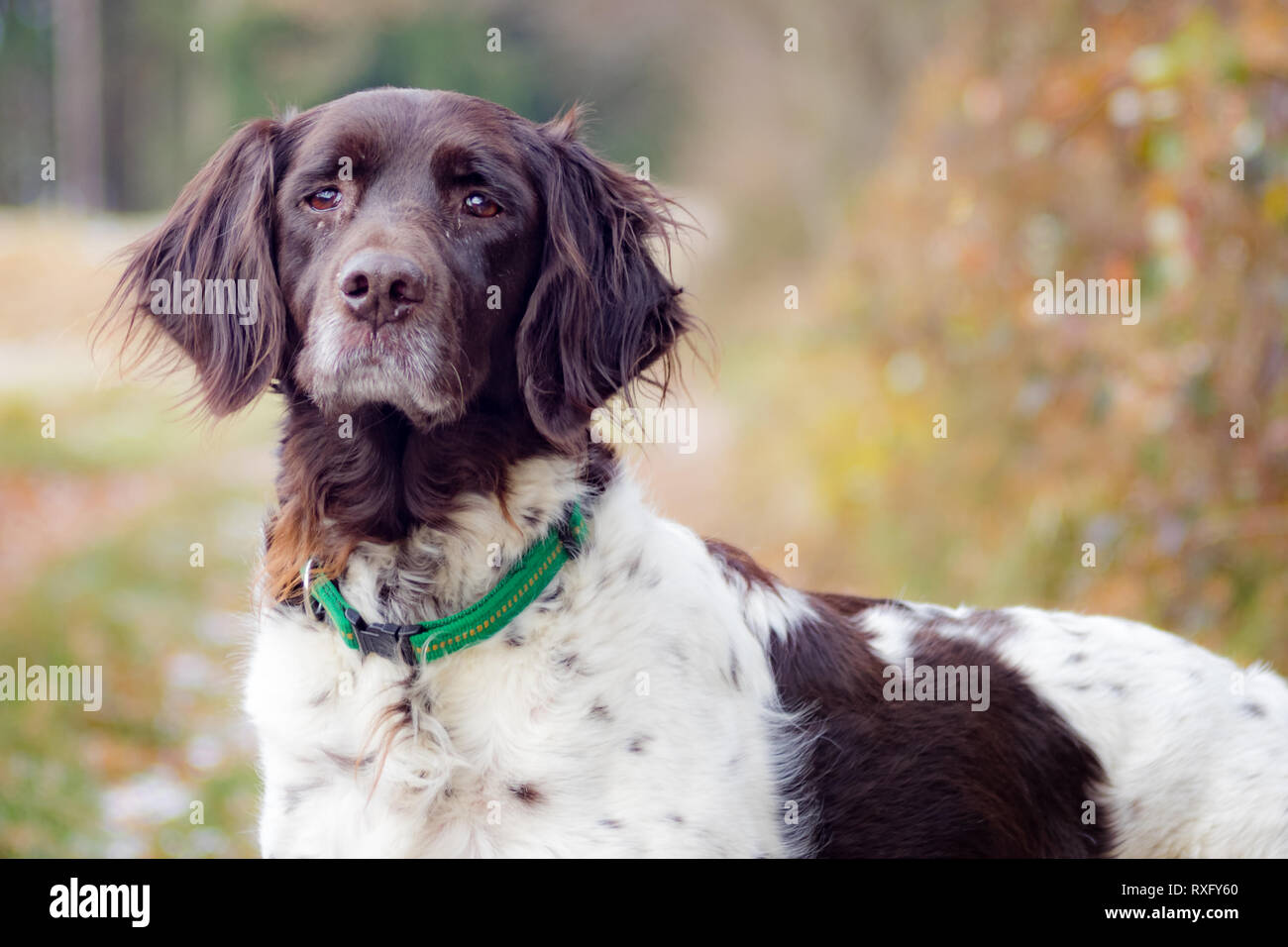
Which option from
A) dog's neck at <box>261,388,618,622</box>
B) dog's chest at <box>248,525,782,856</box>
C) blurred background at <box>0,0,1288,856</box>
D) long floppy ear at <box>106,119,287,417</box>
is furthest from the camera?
blurred background at <box>0,0,1288,856</box>

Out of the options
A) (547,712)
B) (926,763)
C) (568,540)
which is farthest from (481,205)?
(926,763)

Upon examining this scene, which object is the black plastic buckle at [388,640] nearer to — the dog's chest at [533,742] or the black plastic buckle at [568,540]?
the dog's chest at [533,742]

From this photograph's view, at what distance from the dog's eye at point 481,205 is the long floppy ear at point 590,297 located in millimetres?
149

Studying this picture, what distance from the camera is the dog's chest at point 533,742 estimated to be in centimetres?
251

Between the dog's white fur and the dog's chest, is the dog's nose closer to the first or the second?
the dog's white fur

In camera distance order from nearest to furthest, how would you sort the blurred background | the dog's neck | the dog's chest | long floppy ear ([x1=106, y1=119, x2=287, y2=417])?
the dog's chest
the dog's neck
long floppy ear ([x1=106, y1=119, x2=287, y2=417])
the blurred background

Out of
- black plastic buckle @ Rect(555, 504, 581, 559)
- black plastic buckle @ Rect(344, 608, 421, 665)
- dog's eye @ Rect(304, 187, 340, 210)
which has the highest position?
dog's eye @ Rect(304, 187, 340, 210)

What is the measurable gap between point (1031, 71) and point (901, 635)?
5.10 meters

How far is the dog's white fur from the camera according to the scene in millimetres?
2516

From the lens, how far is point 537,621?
2.61m

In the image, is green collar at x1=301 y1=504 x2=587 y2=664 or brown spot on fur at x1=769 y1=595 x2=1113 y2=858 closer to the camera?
green collar at x1=301 y1=504 x2=587 y2=664

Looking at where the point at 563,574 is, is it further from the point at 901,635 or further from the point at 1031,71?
the point at 1031,71

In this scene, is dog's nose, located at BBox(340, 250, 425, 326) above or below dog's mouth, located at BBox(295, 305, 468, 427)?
above

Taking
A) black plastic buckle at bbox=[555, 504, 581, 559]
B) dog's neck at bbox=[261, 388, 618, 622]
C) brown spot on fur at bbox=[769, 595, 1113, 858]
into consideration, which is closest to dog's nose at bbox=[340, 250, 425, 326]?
dog's neck at bbox=[261, 388, 618, 622]
